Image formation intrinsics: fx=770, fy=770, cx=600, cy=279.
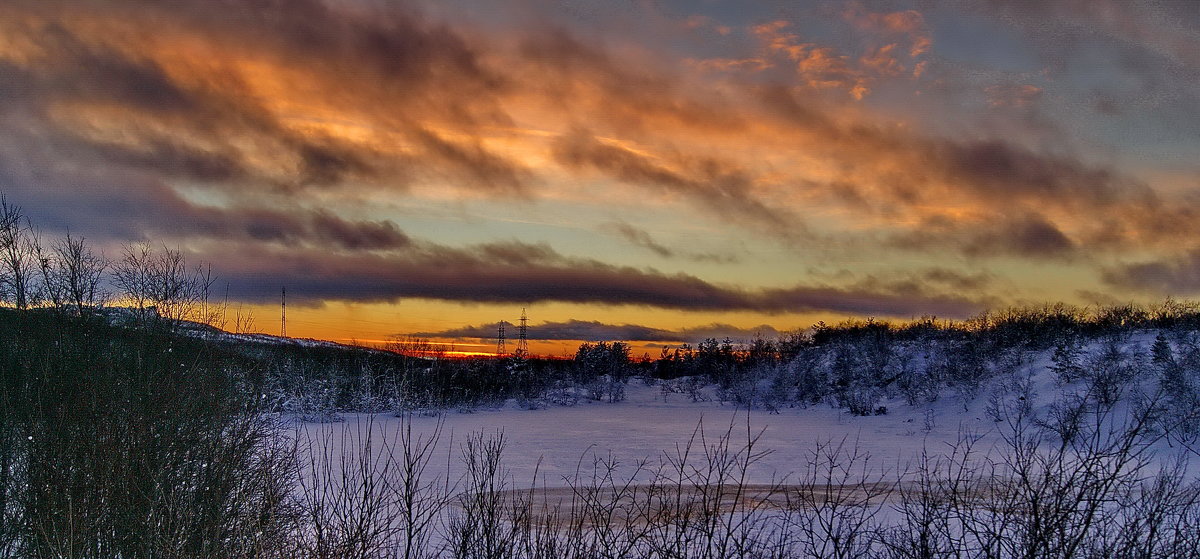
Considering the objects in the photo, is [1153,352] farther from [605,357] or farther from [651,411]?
[605,357]

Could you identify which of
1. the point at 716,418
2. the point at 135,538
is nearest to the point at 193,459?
the point at 135,538

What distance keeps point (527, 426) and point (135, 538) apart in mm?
19538

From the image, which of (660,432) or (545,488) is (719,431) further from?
(545,488)

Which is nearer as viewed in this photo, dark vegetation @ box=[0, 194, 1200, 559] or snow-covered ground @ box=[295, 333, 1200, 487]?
dark vegetation @ box=[0, 194, 1200, 559]

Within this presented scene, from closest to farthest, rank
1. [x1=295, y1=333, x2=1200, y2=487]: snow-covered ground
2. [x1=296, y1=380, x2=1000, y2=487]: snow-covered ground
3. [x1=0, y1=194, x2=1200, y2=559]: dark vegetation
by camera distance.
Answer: [x1=0, y1=194, x2=1200, y2=559]: dark vegetation
[x1=295, y1=333, x2=1200, y2=487]: snow-covered ground
[x1=296, y1=380, x2=1000, y2=487]: snow-covered ground

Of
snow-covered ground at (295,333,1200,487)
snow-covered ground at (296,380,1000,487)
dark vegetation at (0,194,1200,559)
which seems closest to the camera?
dark vegetation at (0,194,1200,559)

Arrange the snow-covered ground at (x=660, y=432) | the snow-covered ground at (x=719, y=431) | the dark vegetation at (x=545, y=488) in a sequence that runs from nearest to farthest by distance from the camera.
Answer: the dark vegetation at (x=545, y=488) → the snow-covered ground at (x=719, y=431) → the snow-covered ground at (x=660, y=432)

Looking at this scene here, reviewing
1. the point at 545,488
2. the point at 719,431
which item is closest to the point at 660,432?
the point at 719,431

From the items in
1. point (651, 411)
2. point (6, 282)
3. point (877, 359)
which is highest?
point (6, 282)

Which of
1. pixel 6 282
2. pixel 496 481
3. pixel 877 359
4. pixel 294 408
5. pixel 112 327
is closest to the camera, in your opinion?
pixel 496 481

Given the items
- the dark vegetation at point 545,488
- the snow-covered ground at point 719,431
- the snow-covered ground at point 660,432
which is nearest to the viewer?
the dark vegetation at point 545,488

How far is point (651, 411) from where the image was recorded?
125 ft

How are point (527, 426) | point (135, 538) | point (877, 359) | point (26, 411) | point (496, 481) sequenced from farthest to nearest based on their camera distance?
point (877, 359) → point (527, 426) → point (496, 481) → point (26, 411) → point (135, 538)

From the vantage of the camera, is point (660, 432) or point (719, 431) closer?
point (660, 432)
